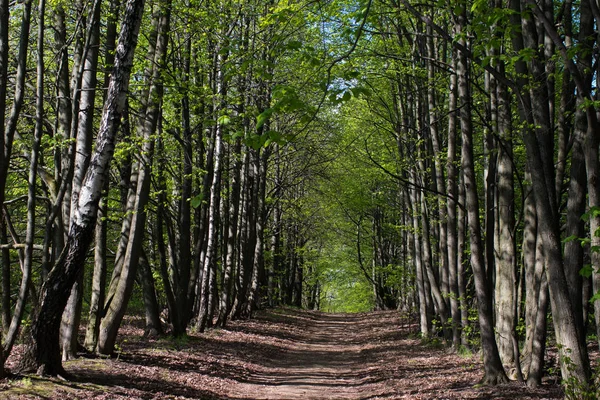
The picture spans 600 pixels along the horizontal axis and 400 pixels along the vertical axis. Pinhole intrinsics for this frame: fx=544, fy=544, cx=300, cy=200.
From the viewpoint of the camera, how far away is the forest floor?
8102mm

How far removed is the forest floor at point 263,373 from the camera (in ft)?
26.6

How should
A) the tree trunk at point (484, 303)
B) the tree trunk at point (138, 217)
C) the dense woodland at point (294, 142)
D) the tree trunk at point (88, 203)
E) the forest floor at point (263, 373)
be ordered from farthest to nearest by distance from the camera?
the tree trunk at point (138, 217), the tree trunk at point (484, 303), the forest floor at point (263, 373), the tree trunk at point (88, 203), the dense woodland at point (294, 142)

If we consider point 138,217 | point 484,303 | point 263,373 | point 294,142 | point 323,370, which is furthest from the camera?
point 323,370

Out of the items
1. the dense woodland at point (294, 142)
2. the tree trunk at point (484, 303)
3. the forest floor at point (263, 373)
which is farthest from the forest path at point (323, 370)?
the dense woodland at point (294, 142)

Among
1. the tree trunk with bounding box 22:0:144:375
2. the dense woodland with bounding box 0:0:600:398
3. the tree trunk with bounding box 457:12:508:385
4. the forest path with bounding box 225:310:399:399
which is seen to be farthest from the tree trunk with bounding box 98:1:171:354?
the tree trunk with bounding box 457:12:508:385

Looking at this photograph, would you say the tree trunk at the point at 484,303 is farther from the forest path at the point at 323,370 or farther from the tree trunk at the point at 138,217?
the tree trunk at the point at 138,217

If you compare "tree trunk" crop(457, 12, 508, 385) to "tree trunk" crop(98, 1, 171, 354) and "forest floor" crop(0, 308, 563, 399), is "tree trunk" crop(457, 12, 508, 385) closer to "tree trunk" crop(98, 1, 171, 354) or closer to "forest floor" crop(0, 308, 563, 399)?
"forest floor" crop(0, 308, 563, 399)

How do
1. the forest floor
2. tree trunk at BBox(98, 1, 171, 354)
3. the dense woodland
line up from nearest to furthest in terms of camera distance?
the dense woodland, the forest floor, tree trunk at BBox(98, 1, 171, 354)

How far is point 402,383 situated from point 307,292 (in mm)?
46117

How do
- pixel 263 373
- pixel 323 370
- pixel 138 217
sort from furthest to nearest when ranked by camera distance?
1. pixel 323 370
2. pixel 263 373
3. pixel 138 217

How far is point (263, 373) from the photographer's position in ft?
40.2

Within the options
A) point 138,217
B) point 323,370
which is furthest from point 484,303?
point 138,217

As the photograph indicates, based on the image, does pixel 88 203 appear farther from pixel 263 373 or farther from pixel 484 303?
pixel 263 373

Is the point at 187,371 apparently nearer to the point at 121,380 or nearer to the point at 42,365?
the point at 121,380
